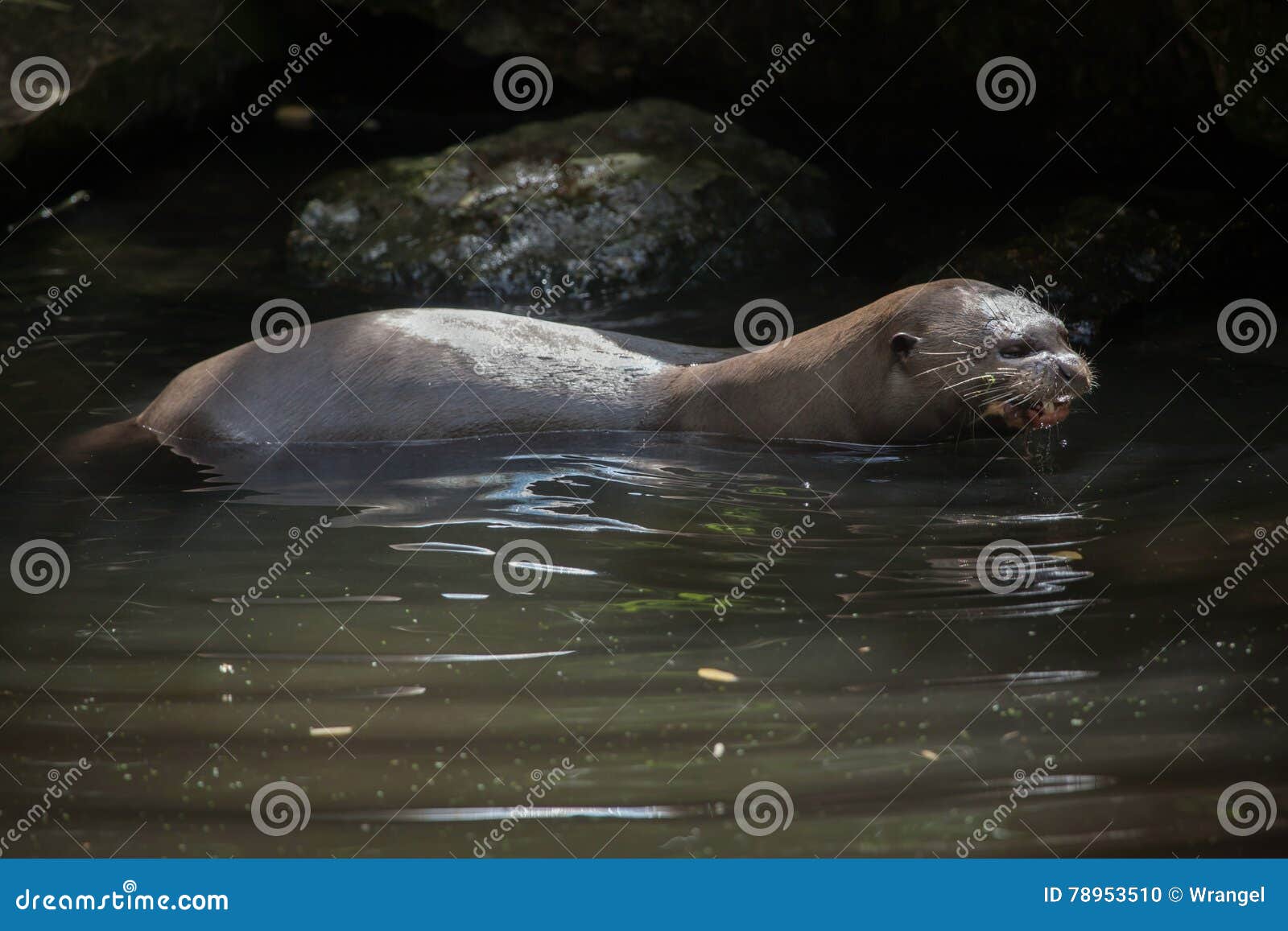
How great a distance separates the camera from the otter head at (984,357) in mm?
5828

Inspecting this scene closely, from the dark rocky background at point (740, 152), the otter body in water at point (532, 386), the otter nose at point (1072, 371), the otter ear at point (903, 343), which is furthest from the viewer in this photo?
the dark rocky background at point (740, 152)

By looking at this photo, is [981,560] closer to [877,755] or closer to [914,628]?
[914,628]

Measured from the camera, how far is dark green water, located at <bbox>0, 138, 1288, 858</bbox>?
10.2 feet

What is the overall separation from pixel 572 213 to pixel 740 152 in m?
1.46

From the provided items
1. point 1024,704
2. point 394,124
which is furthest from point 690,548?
point 394,124

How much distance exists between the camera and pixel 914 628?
13.3 ft

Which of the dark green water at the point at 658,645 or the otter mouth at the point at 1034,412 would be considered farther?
the otter mouth at the point at 1034,412

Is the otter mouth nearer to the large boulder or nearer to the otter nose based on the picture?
the otter nose

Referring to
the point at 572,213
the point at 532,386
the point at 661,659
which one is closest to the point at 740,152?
the point at 572,213

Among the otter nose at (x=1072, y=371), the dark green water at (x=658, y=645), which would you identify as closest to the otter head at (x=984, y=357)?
the otter nose at (x=1072, y=371)

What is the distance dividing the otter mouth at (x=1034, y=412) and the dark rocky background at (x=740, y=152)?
2101mm

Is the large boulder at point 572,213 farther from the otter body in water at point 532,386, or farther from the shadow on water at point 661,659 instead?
the shadow on water at point 661,659

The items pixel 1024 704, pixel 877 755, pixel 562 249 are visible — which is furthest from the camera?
pixel 562 249

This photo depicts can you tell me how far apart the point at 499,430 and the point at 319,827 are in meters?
3.56
